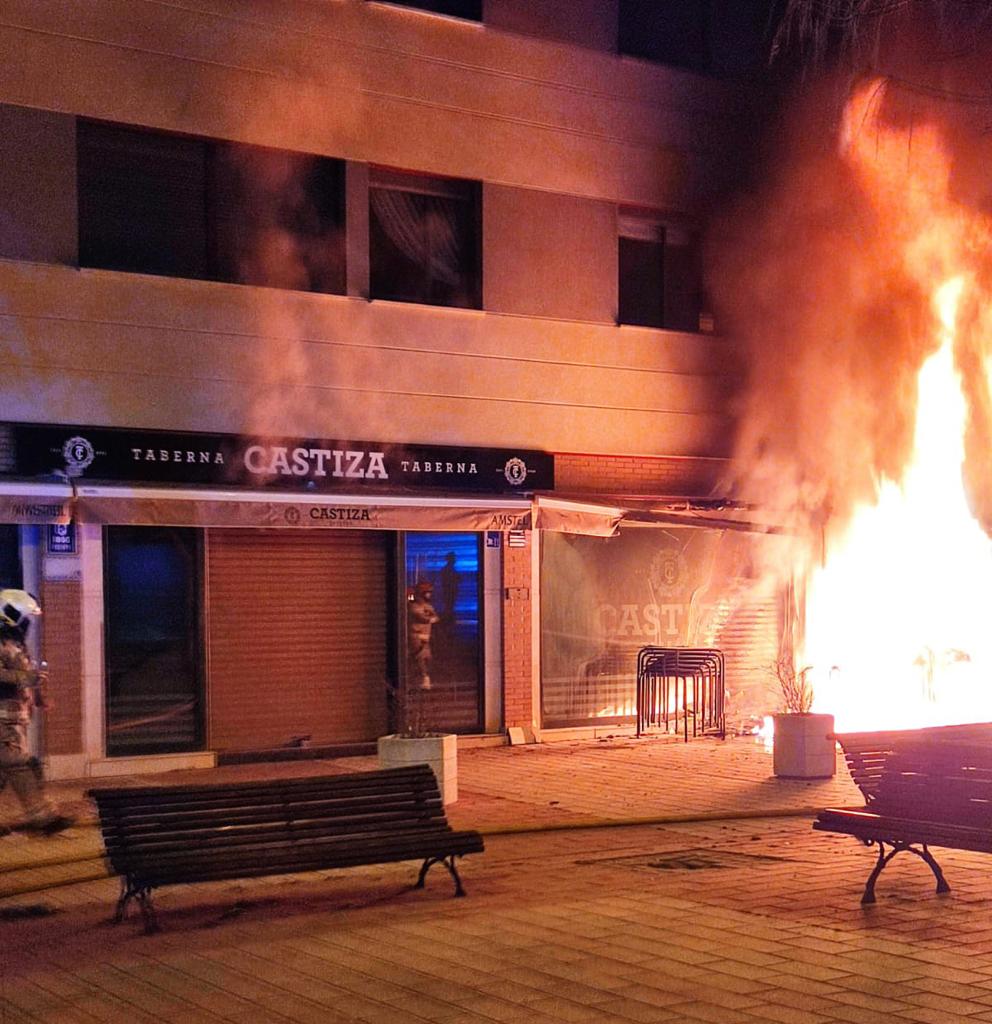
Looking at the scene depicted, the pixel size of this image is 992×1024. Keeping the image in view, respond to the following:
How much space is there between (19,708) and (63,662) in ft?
11.4

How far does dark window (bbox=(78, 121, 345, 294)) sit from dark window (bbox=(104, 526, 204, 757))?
9.22 feet

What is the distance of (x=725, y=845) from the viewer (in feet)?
35.2

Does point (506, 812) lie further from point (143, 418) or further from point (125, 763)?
point (143, 418)

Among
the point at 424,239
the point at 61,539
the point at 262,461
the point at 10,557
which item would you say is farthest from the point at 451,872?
the point at 424,239

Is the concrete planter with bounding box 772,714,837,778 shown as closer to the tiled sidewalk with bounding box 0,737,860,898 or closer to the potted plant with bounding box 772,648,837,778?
the potted plant with bounding box 772,648,837,778

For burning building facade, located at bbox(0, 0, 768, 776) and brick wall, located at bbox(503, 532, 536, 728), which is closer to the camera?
burning building facade, located at bbox(0, 0, 768, 776)

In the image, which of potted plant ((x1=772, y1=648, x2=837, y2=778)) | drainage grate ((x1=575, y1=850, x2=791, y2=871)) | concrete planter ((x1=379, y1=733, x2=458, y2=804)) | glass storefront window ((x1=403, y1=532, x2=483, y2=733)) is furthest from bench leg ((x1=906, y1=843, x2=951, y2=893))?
glass storefront window ((x1=403, y1=532, x2=483, y2=733))

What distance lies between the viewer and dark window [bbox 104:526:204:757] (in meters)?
14.8

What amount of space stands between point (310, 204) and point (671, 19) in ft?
18.9

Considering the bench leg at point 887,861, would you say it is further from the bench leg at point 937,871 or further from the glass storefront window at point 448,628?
the glass storefront window at point 448,628

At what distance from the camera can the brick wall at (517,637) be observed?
17.1 metres

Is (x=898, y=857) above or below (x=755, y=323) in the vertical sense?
below

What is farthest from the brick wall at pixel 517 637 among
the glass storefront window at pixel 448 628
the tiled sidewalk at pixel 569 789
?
the tiled sidewalk at pixel 569 789

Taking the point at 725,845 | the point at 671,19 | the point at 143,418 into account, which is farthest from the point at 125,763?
the point at 671,19
